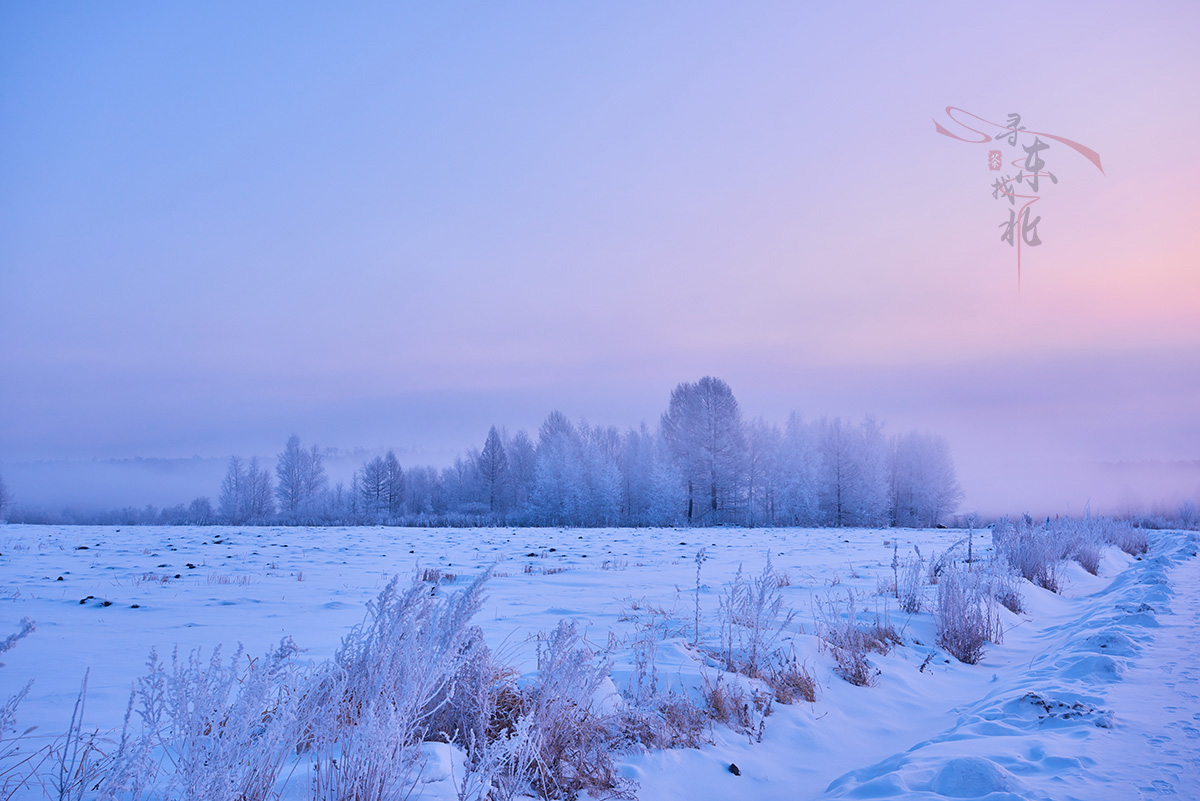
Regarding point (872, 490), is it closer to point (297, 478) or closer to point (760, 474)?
point (760, 474)

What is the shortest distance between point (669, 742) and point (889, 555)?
14908 mm

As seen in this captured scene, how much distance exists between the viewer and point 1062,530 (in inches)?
610

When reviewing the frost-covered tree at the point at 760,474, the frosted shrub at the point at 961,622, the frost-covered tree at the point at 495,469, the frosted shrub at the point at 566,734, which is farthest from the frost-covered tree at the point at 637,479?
the frosted shrub at the point at 566,734

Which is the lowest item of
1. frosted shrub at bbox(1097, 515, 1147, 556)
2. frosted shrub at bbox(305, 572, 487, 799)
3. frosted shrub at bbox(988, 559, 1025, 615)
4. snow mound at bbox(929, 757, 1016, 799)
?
frosted shrub at bbox(1097, 515, 1147, 556)

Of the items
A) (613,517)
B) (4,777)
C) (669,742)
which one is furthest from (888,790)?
(613,517)

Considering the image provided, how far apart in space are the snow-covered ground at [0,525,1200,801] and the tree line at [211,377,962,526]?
27723 mm

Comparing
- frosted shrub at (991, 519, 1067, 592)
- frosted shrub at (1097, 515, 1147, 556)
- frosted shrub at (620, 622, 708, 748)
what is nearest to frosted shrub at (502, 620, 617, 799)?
frosted shrub at (620, 622, 708, 748)

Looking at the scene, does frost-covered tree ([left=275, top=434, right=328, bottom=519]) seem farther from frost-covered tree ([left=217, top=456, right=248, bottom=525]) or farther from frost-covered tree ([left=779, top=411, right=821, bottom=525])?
frost-covered tree ([left=779, top=411, right=821, bottom=525])

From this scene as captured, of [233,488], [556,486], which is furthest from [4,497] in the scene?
[556,486]

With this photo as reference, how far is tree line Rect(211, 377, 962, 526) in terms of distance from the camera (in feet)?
146

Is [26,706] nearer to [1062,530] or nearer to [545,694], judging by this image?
[545,694]

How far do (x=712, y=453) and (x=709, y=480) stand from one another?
1.97m

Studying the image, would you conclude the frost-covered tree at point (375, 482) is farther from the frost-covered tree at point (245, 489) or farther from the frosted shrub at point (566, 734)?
the frosted shrub at point (566, 734)

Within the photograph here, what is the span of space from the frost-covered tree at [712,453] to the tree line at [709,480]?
0.08 metres
